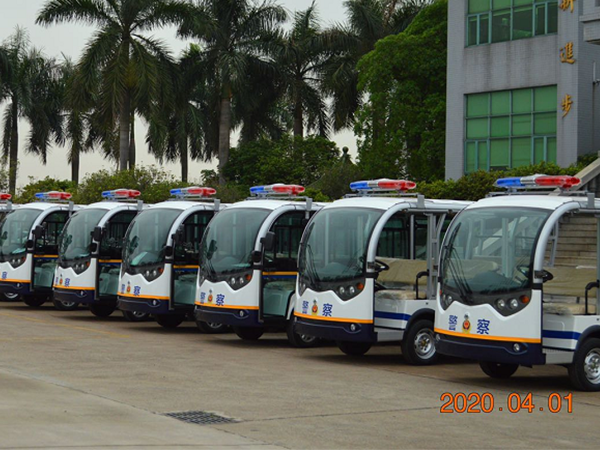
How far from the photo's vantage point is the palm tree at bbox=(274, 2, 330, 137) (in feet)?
153

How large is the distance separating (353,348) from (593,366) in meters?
4.14

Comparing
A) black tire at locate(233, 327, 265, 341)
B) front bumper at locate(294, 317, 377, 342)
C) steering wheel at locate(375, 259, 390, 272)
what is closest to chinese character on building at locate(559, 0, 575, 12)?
black tire at locate(233, 327, 265, 341)

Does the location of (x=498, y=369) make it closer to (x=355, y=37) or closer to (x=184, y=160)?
(x=355, y=37)

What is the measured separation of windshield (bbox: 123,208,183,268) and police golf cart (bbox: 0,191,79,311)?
12.2 feet

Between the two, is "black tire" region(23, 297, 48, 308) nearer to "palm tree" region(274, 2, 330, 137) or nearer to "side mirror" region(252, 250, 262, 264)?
"side mirror" region(252, 250, 262, 264)

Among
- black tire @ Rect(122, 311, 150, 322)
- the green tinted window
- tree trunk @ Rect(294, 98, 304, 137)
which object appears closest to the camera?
black tire @ Rect(122, 311, 150, 322)

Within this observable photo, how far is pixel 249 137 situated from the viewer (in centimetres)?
5072

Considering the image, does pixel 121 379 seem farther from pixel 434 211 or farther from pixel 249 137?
pixel 249 137

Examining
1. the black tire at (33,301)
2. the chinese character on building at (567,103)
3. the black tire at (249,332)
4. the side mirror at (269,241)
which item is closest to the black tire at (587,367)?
the side mirror at (269,241)

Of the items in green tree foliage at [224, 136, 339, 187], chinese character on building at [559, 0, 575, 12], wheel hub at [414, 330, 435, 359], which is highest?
chinese character on building at [559, 0, 575, 12]

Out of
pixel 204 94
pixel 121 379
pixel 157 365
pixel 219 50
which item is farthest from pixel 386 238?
pixel 204 94

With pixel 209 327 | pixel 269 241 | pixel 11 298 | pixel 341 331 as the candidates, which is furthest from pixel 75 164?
pixel 341 331

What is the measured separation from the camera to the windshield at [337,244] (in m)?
14.4

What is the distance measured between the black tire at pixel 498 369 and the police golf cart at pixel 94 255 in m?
9.36
